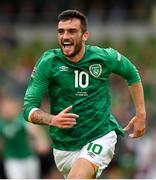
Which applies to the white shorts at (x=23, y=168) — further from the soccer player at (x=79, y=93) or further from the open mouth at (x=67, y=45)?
the open mouth at (x=67, y=45)

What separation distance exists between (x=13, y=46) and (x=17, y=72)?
4300mm

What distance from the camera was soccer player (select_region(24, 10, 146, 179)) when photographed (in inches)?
300

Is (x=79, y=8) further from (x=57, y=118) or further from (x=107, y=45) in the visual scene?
(x=57, y=118)

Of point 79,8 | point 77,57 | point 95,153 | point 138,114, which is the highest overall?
point 77,57

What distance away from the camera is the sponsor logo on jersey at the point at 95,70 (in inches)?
308

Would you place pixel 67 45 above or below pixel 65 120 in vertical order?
above

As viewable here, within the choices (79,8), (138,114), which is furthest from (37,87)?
(79,8)

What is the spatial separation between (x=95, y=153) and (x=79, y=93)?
560 mm

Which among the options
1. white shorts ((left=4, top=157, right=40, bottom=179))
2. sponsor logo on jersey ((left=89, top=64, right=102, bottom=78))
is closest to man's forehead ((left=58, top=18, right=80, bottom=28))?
sponsor logo on jersey ((left=89, top=64, right=102, bottom=78))

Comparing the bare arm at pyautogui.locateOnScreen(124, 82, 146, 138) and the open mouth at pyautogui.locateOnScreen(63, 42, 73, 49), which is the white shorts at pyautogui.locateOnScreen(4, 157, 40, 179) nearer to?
the bare arm at pyautogui.locateOnScreen(124, 82, 146, 138)

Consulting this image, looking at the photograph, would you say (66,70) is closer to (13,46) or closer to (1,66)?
(1,66)

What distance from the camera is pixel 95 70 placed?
784 centimetres

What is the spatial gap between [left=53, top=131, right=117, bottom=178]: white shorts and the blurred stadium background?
4.76 meters

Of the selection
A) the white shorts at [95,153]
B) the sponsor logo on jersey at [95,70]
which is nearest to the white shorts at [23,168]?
the white shorts at [95,153]
